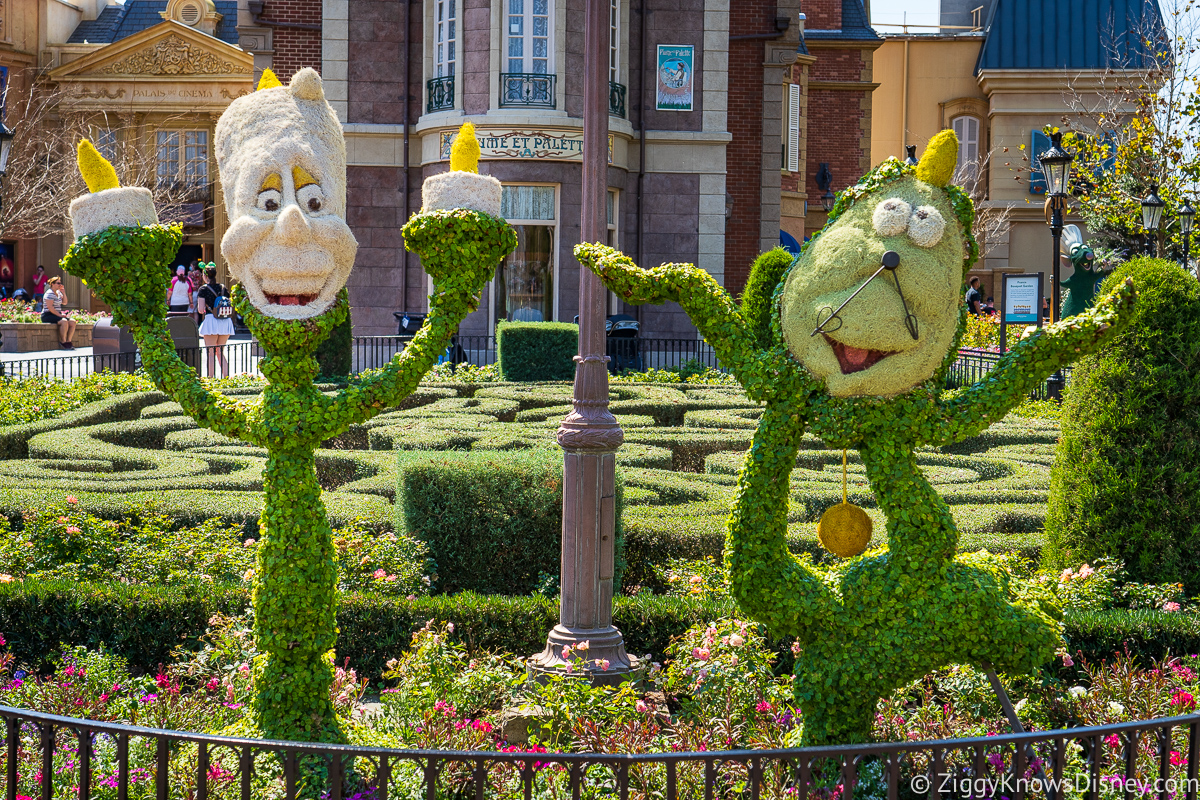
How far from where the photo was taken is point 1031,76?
114 feet

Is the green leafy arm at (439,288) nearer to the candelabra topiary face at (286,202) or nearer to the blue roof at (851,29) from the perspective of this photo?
the candelabra topiary face at (286,202)

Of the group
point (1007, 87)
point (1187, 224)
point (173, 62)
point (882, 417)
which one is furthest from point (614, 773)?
point (173, 62)

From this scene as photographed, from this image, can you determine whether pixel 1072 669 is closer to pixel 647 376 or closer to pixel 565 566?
pixel 565 566

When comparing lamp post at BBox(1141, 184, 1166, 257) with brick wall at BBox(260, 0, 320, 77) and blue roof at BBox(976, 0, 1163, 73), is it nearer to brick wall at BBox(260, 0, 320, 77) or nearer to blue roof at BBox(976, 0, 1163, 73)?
brick wall at BBox(260, 0, 320, 77)

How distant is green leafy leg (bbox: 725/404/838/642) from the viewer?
13.0 feet

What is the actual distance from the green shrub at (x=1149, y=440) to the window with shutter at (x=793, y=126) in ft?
81.1

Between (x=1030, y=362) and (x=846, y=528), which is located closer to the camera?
(x=1030, y=362)

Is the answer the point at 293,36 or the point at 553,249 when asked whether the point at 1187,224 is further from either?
the point at 293,36

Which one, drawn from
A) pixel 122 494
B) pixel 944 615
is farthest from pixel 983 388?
pixel 122 494

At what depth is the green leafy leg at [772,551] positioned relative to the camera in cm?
395

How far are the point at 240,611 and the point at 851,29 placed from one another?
31189mm

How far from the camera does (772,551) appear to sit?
3994 mm

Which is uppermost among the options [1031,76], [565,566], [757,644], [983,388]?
[1031,76]

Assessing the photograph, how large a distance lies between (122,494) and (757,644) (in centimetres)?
492
